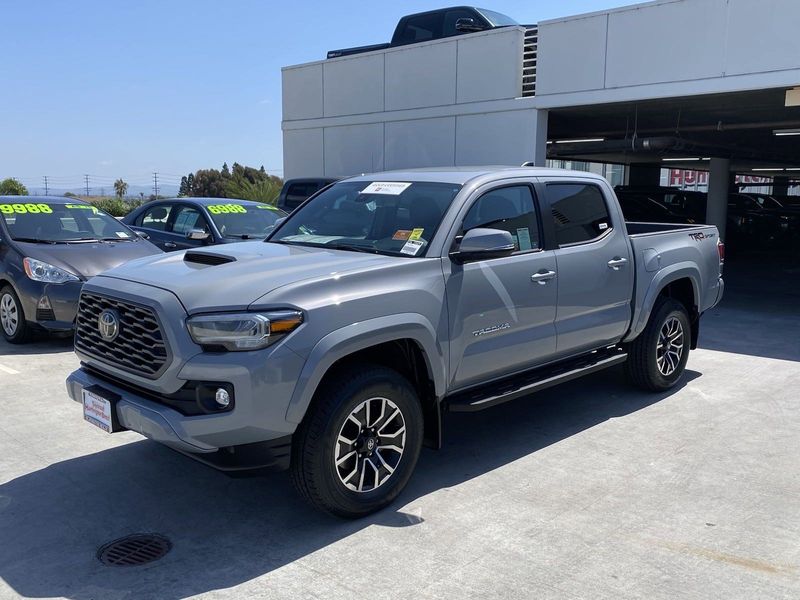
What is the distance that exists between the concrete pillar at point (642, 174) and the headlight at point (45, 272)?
25.8 meters

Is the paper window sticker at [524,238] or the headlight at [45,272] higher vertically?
the paper window sticker at [524,238]

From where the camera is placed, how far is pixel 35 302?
24.7ft

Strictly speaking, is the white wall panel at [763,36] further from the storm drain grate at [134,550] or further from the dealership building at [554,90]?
the storm drain grate at [134,550]

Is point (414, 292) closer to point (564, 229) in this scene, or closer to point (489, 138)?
point (564, 229)

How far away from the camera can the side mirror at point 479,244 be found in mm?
4262

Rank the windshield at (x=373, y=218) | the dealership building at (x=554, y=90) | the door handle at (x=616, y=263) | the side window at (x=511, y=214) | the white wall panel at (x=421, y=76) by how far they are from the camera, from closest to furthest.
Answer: the windshield at (x=373, y=218) → the side window at (x=511, y=214) → the door handle at (x=616, y=263) → the dealership building at (x=554, y=90) → the white wall panel at (x=421, y=76)

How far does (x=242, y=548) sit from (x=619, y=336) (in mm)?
3479

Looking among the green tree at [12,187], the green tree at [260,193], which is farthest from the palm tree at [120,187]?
the green tree at [260,193]

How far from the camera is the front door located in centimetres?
438

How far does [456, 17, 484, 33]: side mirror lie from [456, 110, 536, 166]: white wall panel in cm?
189

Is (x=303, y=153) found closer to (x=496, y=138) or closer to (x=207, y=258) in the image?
(x=496, y=138)

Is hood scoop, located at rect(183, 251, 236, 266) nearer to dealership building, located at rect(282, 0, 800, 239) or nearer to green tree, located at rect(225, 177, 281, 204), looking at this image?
dealership building, located at rect(282, 0, 800, 239)

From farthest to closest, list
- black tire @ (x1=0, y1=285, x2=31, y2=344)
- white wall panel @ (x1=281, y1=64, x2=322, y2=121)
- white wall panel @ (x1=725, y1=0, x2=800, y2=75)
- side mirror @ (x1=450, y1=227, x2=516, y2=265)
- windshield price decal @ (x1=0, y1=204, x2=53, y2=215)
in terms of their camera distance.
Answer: white wall panel @ (x1=281, y1=64, x2=322, y2=121), white wall panel @ (x1=725, y1=0, x2=800, y2=75), windshield price decal @ (x1=0, y1=204, x2=53, y2=215), black tire @ (x1=0, y1=285, x2=31, y2=344), side mirror @ (x1=450, y1=227, x2=516, y2=265)

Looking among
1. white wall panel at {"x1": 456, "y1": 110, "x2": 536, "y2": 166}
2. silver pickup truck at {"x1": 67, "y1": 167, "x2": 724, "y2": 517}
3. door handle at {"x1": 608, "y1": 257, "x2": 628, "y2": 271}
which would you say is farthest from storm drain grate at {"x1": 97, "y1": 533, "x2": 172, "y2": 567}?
white wall panel at {"x1": 456, "y1": 110, "x2": 536, "y2": 166}
